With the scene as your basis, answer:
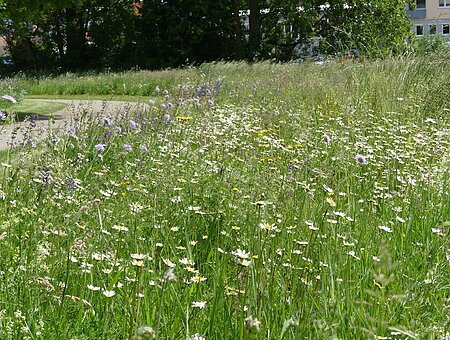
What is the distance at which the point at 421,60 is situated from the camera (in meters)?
9.89

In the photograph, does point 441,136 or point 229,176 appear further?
point 441,136

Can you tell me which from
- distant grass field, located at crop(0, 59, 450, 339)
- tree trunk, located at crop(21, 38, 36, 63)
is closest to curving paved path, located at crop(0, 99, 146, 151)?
distant grass field, located at crop(0, 59, 450, 339)

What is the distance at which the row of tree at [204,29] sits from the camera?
1303 inches

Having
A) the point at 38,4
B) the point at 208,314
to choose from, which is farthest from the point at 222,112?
the point at 38,4

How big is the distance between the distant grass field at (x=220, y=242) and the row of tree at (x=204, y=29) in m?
27.3

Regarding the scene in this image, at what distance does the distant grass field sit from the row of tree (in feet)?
89.7

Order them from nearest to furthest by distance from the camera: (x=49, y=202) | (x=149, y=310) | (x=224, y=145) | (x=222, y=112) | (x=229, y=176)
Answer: (x=149, y=310) < (x=49, y=202) < (x=229, y=176) < (x=224, y=145) < (x=222, y=112)

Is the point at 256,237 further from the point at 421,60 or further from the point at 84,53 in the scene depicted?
the point at 84,53

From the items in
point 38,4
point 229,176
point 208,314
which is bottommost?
point 208,314

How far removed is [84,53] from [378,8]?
593 inches

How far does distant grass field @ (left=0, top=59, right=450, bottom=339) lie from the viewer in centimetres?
233

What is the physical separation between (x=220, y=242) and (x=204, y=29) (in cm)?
3126

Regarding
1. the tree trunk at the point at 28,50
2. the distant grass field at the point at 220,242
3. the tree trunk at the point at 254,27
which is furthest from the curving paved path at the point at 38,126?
the tree trunk at the point at 28,50

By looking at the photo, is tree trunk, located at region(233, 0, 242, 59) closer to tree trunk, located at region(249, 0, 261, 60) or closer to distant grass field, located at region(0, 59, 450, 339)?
tree trunk, located at region(249, 0, 261, 60)
